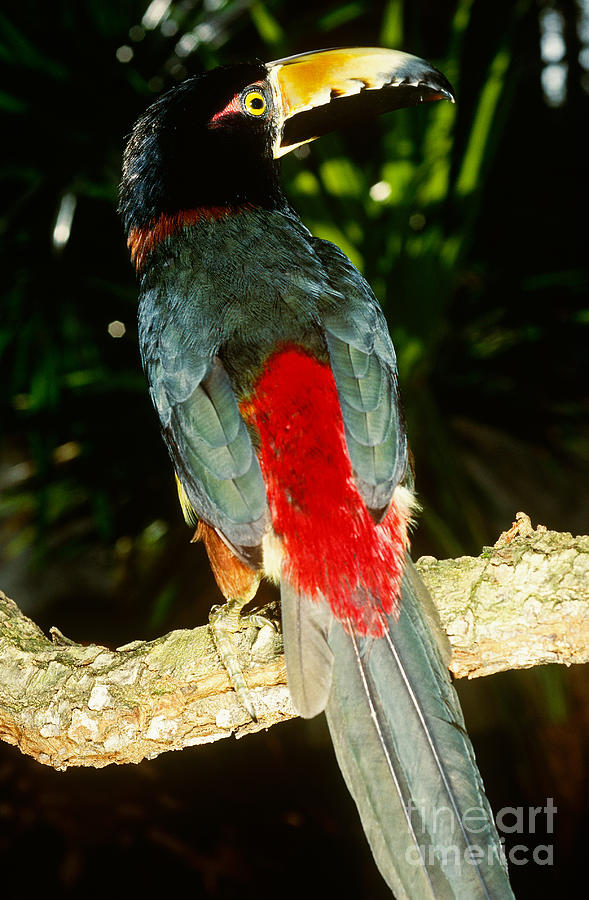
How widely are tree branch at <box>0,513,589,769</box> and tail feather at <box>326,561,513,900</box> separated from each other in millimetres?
162

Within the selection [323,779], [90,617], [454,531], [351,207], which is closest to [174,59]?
[351,207]

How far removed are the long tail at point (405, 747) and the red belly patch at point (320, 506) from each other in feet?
0.18

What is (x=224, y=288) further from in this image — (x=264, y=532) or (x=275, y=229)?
(x=264, y=532)

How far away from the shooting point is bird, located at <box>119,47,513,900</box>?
1.69 m

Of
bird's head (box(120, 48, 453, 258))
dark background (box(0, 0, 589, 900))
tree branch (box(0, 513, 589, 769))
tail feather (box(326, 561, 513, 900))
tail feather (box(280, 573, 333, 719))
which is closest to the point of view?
tail feather (box(326, 561, 513, 900))

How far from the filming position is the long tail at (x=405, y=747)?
1.61 meters

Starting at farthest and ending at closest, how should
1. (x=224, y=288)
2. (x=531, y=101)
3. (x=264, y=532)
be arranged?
(x=531, y=101) → (x=224, y=288) → (x=264, y=532)

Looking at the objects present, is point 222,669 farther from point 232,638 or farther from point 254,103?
point 254,103

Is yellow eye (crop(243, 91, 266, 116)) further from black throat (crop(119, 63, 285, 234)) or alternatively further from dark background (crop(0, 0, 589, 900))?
dark background (crop(0, 0, 589, 900))

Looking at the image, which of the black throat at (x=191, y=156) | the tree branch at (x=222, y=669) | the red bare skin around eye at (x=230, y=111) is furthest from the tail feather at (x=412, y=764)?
the red bare skin around eye at (x=230, y=111)

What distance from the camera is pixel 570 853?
3.20 m

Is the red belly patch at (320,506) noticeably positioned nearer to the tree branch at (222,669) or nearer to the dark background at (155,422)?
the tree branch at (222,669)

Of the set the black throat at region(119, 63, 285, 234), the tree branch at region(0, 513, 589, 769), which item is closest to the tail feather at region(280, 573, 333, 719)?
the tree branch at region(0, 513, 589, 769)

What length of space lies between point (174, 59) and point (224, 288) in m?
2.08
